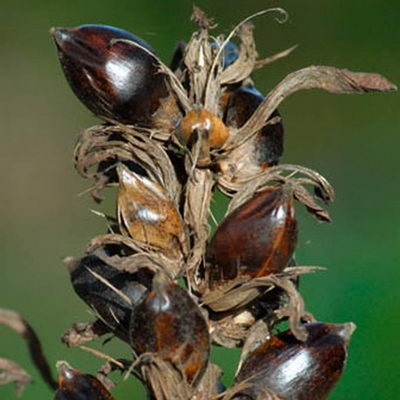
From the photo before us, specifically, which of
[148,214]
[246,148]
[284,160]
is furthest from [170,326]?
[284,160]

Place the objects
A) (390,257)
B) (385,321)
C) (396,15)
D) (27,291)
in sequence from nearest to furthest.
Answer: (385,321) → (390,257) → (27,291) → (396,15)

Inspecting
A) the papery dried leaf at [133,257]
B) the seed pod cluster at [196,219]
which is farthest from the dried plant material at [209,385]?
the papery dried leaf at [133,257]

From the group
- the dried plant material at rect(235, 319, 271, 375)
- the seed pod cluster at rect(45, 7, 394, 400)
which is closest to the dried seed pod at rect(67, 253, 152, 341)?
the seed pod cluster at rect(45, 7, 394, 400)

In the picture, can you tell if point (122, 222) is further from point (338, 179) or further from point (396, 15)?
point (396, 15)

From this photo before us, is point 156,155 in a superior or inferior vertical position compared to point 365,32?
superior

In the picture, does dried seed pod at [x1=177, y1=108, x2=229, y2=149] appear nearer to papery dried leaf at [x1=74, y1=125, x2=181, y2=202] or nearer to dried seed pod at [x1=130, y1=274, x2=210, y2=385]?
papery dried leaf at [x1=74, y1=125, x2=181, y2=202]

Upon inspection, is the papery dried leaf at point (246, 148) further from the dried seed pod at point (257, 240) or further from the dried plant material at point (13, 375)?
the dried plant material at point (13, 375)

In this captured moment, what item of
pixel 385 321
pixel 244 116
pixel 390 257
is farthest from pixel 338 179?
pixel 244 116

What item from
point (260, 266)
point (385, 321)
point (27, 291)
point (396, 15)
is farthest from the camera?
point (396, 15)

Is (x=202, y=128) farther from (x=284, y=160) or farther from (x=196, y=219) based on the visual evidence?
(x=284, y=160)
